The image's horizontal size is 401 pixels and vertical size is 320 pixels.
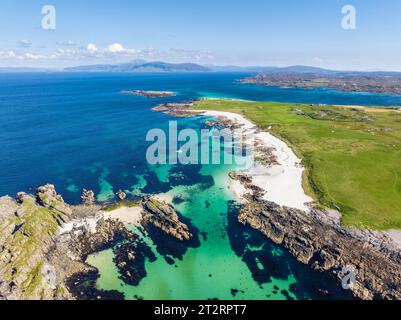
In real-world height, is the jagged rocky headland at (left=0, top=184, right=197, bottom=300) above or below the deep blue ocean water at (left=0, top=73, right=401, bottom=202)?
below

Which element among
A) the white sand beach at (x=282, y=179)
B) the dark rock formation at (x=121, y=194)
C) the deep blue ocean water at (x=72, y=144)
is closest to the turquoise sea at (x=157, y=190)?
the deep blue ocean water at (x=72, y=144)

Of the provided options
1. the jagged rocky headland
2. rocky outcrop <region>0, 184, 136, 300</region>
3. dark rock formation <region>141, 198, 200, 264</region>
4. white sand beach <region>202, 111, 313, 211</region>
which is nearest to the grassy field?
white sand beach <region>202, 111, 313, 211</region>

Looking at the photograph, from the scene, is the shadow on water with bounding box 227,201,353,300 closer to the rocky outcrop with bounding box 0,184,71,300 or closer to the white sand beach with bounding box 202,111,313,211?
the white sand beach with bounding box 202,111,313,211

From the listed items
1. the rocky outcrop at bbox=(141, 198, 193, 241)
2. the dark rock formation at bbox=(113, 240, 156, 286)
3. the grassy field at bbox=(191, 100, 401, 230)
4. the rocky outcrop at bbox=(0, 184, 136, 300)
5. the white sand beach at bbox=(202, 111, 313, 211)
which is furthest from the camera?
the white sand beach at bbox=(202, 111, 313, 211)

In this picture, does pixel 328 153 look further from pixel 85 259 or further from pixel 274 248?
pixel 85 259

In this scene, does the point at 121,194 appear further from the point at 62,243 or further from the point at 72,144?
the point at 72,144

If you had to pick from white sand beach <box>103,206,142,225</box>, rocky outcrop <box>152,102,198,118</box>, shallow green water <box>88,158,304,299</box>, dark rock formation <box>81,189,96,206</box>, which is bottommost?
shallow green water <box>88,158,304,299</box>
